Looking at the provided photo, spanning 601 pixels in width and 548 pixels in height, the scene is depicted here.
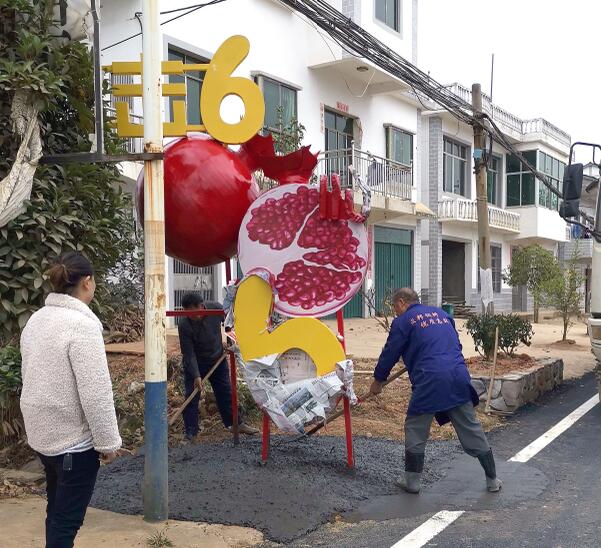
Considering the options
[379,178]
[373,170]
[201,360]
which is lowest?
[201,360]

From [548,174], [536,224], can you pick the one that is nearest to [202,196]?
[536,224]

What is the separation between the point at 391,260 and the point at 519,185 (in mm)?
11142

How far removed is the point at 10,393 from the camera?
5426mm

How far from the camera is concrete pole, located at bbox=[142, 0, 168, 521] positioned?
4328 millimetres

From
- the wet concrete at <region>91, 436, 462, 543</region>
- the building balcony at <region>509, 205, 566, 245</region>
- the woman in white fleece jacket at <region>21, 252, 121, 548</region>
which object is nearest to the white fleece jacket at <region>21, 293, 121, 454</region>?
the woman in white fleece jacket at <region>21, 252, 121, 548</region>

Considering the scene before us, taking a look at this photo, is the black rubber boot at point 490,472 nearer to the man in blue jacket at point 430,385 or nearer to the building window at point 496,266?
the man in blue jacket at point 430,385

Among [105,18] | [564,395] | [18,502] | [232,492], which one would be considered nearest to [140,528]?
[232,492]

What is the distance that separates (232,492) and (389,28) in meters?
17.9

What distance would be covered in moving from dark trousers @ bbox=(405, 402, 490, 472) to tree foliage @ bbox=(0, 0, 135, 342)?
2.94 meters

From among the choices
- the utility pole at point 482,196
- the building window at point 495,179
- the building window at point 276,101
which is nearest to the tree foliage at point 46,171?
the utility pole at point 482,196

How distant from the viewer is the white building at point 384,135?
1400 cm

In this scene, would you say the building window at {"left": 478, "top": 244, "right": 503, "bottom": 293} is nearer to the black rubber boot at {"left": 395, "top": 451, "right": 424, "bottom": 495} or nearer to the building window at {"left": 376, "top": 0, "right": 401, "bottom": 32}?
the building window at {"left": 376, "top": 0, "right": 401, "bottom": 32}

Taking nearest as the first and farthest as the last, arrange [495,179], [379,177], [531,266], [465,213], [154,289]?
[154,289]
[379,177]
[531,266]
[465,213]
[495,179]

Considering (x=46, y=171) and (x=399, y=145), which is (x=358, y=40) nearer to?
(x=46, y=171)
